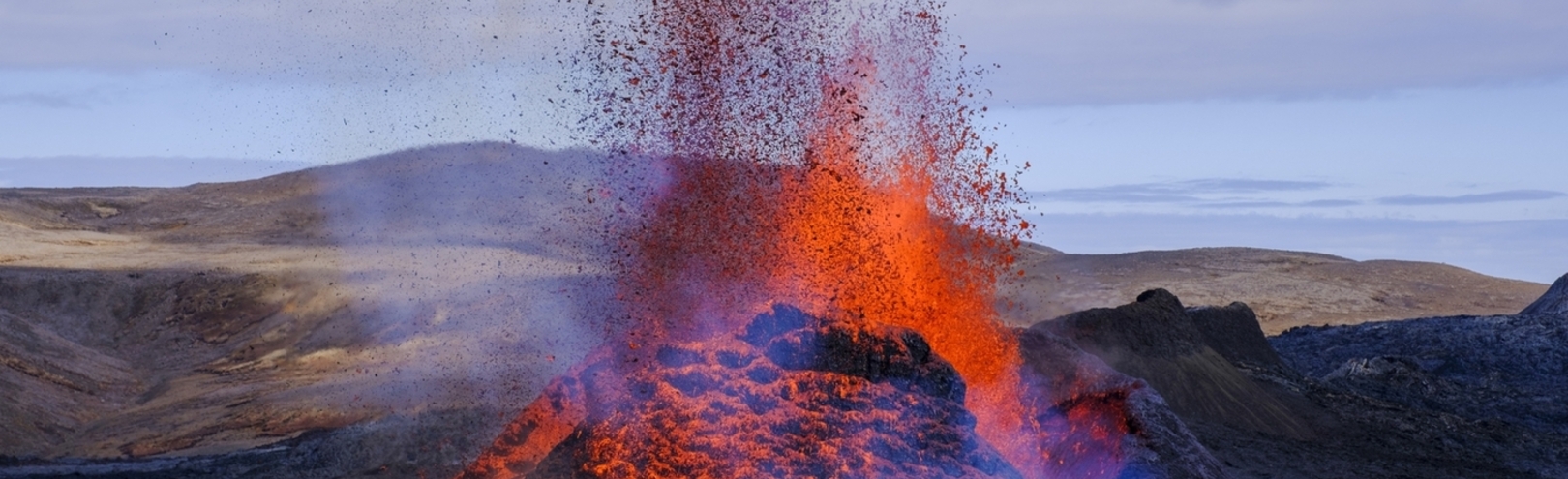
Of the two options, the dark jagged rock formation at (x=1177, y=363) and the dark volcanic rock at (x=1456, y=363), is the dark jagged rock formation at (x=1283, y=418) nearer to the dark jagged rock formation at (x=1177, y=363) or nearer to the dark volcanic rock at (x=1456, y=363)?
the dark jagged rock formation at (x=1177, y=363)

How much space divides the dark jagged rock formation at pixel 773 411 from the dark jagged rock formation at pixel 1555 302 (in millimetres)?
26992

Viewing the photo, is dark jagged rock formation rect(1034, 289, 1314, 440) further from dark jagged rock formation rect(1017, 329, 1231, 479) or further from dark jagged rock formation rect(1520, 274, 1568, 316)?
dark jagged rock formation rect(1520, 274, 1568, 316)

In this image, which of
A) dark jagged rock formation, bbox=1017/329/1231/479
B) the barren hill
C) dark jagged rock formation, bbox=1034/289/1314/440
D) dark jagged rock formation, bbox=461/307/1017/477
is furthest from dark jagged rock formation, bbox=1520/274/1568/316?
dark jagged rock formation, bbox=461/307/1017/477

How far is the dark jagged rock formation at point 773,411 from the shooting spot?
11.5 m

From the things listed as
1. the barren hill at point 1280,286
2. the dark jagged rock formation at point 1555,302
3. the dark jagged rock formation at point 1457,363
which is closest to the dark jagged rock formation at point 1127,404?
the dark jagged rock formation at point 1457,363

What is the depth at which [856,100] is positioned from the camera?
62.2 feet

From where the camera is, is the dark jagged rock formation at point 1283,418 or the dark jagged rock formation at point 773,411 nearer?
the dark jagged rock formation at point 773,411

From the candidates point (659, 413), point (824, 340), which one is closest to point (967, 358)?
point (824, 340)

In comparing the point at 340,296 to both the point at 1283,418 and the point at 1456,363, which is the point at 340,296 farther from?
the point at 1456,363

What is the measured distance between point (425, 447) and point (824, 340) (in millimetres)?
11076

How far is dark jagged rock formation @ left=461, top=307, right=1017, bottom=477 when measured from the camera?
37.9 ft

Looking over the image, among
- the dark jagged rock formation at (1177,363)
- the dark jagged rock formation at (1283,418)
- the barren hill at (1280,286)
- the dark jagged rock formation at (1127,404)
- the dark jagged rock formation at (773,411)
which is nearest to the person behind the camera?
the dark jagged rock formation at (773,411)

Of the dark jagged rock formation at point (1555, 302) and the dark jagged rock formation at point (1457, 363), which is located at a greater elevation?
the dark jagged rock formation at point (1555, 302)

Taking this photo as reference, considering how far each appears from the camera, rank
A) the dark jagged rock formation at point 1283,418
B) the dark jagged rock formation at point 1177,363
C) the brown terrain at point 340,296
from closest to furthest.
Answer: the dark jagged rock formation at point 1283,418, the dark jagged rock formation at point 1177,363, the brown terrain at point 340,296
